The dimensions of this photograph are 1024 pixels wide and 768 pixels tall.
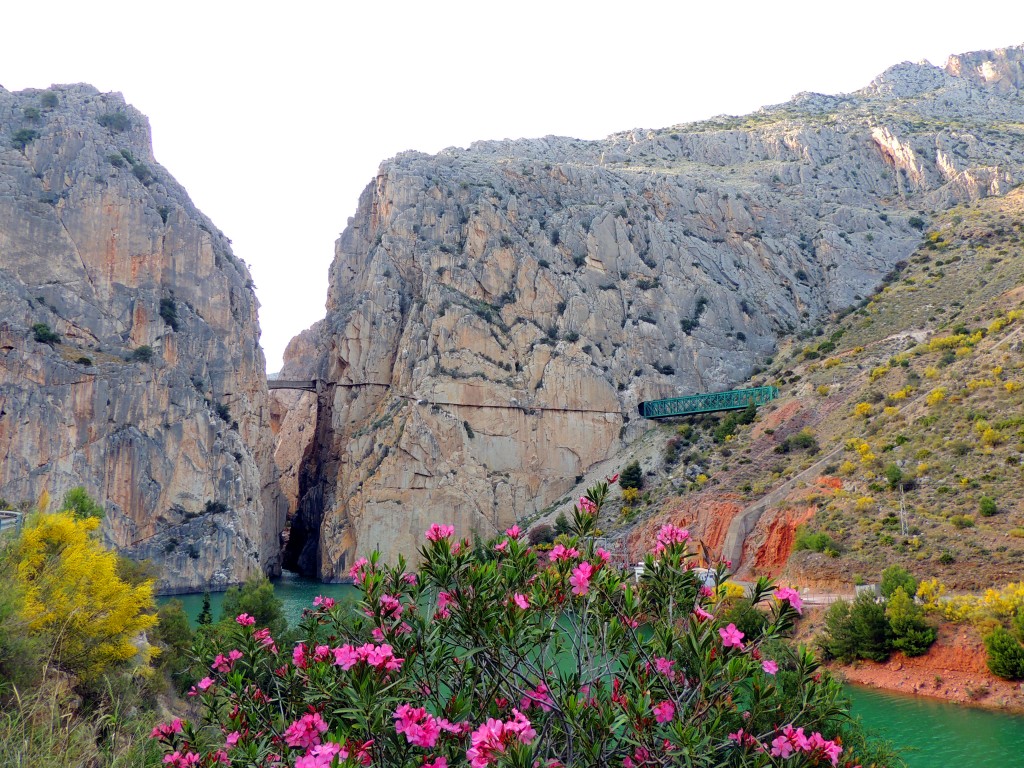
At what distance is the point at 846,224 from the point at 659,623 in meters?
87.5

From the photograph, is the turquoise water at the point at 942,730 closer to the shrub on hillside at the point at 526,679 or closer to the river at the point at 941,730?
the river at the point at 941,730

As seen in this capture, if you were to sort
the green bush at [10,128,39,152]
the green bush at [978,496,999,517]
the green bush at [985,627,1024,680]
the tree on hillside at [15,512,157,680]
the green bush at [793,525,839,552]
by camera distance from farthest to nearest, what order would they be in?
1. the green bush at [10,128,39,152]
2. the green bush at [793,525,839,552]
3. the green bush at [978,496,999,517]
4. the green bush at [985,627,1024,680]
5. the tree on hillside at [15,512,157,680]

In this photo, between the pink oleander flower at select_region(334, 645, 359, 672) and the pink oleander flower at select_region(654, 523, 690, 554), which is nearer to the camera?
the pink oleander flower at select_region(334, 645, 359, 672)

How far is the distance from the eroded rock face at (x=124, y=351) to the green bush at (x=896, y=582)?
46075 mm

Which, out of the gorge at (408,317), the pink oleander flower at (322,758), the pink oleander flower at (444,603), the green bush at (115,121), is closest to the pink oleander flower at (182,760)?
the pink oleander flower at (322,758)

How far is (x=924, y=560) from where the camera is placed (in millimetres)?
36625

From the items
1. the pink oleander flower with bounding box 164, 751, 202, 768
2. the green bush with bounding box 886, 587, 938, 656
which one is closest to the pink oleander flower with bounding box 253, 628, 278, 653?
the pink oleander flower with bounding box 164, 751, 202, 768

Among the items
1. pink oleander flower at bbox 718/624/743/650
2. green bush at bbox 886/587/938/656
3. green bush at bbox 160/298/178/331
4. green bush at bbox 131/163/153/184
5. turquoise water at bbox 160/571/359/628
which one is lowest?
turquoise water at bbox 160/571/359/628

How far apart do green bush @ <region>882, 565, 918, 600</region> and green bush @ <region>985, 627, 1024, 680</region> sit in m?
5.05

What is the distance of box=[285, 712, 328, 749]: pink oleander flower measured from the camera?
6.86 metres

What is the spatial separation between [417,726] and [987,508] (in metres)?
38.5

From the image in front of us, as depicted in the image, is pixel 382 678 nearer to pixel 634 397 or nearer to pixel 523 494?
pixel 523 494

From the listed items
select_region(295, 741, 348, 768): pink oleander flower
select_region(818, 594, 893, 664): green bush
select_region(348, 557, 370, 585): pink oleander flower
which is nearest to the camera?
select_region(295, 741, 348, 768): pink oleander flower

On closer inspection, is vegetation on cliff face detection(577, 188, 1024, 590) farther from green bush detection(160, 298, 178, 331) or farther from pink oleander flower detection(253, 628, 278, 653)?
green bush detection(160, 298, 178, 331)
